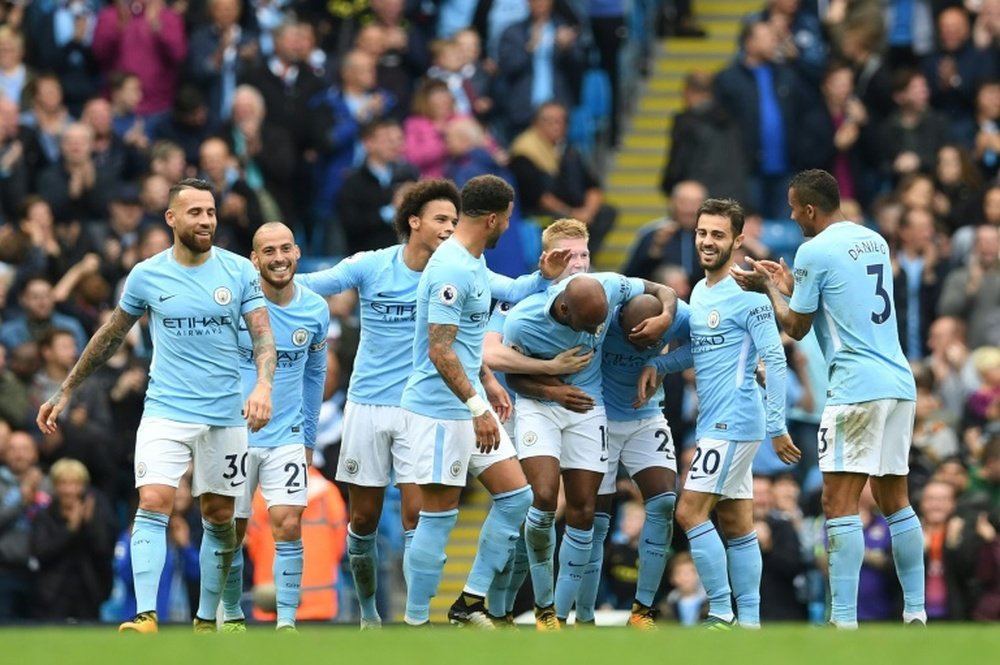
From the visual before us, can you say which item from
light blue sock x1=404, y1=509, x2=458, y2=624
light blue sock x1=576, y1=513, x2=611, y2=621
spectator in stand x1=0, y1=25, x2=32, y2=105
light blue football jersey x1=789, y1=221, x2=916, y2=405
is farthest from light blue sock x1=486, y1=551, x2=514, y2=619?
spectator in stand x1=0, y1=25, x2=32, y2=105

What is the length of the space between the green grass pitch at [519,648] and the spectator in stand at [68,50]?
13257 millimetres

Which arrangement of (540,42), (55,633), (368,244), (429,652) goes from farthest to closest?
(540,42)
(368,244)
(55,633)
(429,652)

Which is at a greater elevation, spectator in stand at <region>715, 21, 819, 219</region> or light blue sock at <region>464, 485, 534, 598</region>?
spectator in stand at <region>715, 21, 819, 219</region>

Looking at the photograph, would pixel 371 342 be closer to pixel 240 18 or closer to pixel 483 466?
pixel 483 466

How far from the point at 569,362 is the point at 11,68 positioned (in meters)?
10.6

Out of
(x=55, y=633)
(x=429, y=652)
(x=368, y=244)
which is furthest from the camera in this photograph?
(x=368, y=244)

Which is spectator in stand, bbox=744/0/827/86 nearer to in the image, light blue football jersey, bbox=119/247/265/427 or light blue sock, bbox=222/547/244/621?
light blue sock, bbox=222/547/244/621

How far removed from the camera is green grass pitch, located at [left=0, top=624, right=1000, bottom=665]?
37.7ft

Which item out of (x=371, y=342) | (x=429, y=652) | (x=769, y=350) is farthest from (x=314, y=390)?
(x=429, y=652)

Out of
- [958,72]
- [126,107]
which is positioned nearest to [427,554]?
[126,107]

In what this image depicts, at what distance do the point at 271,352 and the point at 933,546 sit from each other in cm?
665

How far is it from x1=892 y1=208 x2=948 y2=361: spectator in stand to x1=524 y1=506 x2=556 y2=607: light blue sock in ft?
A: 23.7

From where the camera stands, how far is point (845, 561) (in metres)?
15.3

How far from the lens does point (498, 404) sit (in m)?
16.1
